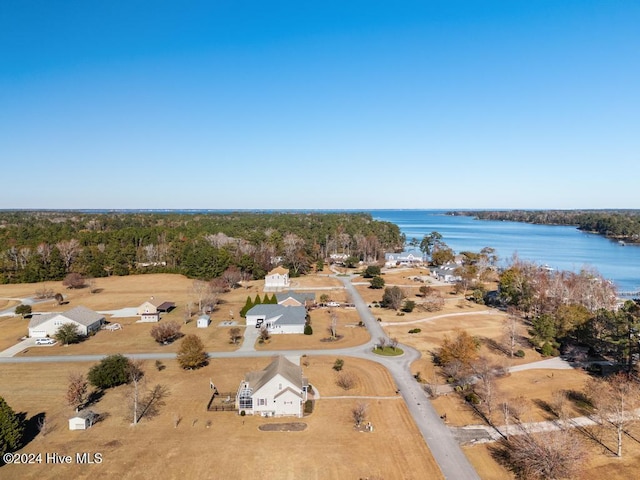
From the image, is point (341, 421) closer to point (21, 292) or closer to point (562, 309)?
point (562, 309)

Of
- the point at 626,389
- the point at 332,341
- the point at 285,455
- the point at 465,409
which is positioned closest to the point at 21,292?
the point at 332,341

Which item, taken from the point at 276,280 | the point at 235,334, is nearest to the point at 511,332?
the point at 235,334

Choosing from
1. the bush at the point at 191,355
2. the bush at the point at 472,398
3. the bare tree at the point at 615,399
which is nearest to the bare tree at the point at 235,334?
the bush at the point at 191,355

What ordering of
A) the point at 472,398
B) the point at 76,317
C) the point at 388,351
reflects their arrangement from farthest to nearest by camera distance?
the point at 76,317 < the point at 388,351 < the point at 472,398

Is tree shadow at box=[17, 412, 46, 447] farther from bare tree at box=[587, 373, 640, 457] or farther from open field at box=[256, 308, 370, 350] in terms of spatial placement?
bare tree at box=[587, 373, 640, 457]

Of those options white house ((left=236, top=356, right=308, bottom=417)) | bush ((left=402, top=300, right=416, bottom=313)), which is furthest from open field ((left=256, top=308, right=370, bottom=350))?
white house ((left=236, top=356, right=308, bottom=417))

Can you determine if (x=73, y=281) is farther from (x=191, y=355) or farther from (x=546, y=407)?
(x=546, y=407)
